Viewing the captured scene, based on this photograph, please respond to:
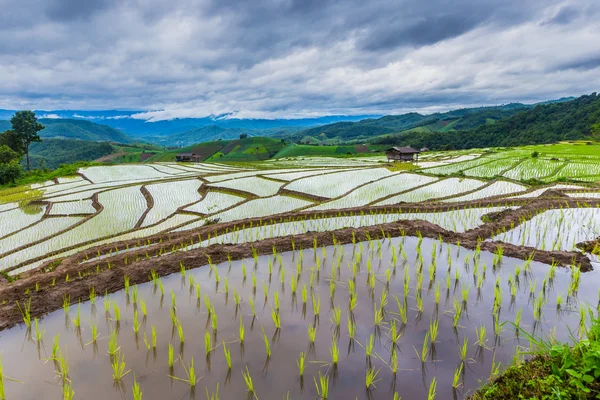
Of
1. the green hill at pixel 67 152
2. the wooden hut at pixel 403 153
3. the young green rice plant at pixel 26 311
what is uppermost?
the green hill at pixel 67 152

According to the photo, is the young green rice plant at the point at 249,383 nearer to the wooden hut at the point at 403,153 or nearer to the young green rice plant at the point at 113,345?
the young green rice plant at the point at 113,345

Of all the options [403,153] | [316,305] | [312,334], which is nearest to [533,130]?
[403,153]

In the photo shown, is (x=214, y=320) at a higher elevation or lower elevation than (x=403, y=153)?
higher

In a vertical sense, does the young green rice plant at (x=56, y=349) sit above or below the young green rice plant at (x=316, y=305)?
above

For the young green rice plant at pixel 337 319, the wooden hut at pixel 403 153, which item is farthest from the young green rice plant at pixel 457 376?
the wooden hut at pixel 403 153

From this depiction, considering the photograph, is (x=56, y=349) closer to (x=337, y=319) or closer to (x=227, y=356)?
(x=227, y=356)

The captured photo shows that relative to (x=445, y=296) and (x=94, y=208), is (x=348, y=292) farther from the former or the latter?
(x=94, y=208)

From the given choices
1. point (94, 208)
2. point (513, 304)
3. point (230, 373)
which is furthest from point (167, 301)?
point (94, 208)
